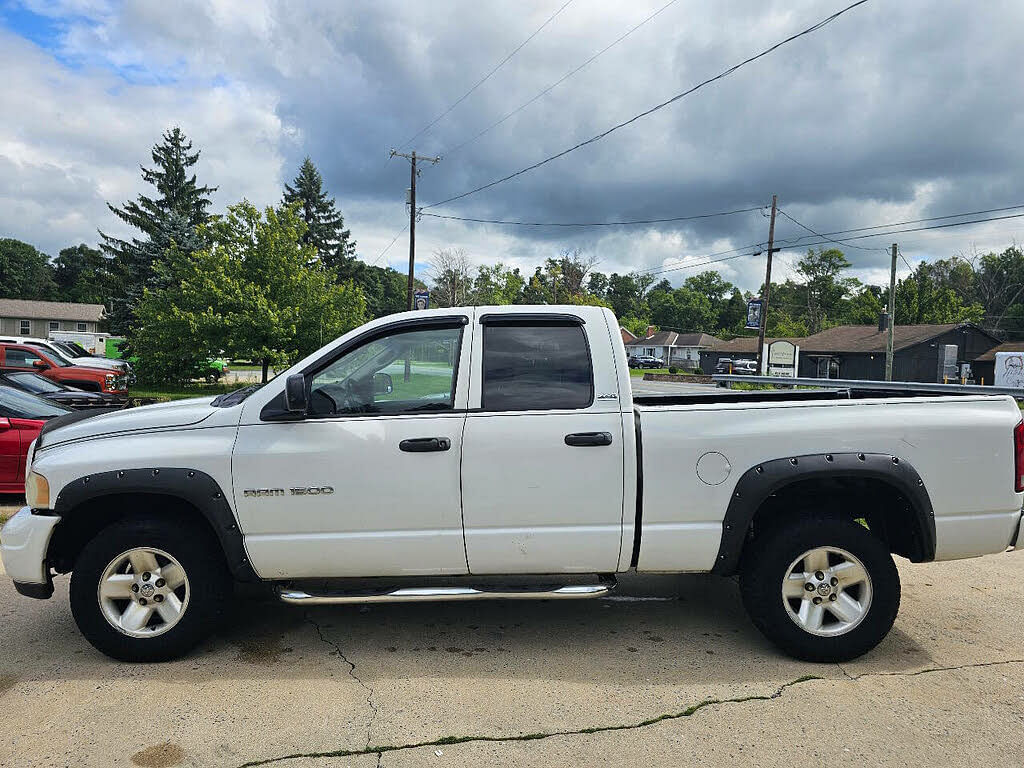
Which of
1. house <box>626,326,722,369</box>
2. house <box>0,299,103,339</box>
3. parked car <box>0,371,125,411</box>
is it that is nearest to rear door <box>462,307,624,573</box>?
parked car <box>0,371,125,411</box>

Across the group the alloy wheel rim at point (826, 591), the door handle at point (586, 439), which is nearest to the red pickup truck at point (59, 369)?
the door handle at point (586, 439)

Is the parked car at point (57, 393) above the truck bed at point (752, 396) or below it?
below

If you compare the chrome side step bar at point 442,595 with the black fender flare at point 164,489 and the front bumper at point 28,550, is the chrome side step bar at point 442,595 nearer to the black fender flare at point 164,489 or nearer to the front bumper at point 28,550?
the black fender flare at point 164,489

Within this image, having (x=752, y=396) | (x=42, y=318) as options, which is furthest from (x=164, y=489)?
(x=42, y=318)

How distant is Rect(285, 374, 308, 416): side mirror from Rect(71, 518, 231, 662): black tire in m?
0.99

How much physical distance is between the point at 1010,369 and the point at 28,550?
48394 mm

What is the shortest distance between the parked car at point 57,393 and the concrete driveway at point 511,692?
19.8ft

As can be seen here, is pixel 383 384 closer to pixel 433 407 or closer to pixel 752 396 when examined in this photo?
pixel 433 407

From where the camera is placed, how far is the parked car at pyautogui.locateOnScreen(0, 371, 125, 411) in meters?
10.0

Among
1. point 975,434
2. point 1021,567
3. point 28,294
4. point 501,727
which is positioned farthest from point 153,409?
point 28,294

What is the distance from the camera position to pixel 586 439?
3756 mm

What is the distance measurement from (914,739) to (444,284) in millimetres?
53327

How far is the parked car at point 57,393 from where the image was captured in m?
10.0

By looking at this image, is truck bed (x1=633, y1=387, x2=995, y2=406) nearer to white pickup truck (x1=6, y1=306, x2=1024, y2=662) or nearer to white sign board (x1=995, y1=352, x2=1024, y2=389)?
white pickup truck (x1=6, y1=306, x2=1024, y2=662)
